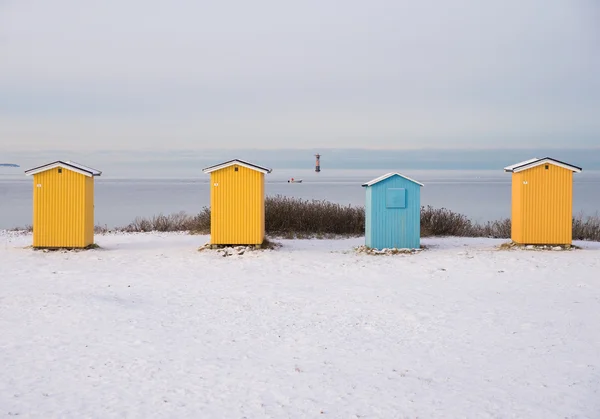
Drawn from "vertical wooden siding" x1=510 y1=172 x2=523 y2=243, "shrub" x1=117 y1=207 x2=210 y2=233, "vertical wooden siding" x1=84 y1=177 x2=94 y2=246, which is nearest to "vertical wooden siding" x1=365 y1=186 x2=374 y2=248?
"vertical wooden siding" x1=510 y1=172 x2=523 y2=243

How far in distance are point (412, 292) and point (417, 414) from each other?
505cm

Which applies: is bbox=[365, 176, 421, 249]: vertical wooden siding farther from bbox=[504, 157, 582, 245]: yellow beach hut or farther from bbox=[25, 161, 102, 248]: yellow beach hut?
bbox=[25, 161, 102, 248]: yellow beach hut

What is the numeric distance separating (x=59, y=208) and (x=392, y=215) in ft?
25.0

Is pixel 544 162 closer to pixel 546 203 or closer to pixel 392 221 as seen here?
pixel 546 203

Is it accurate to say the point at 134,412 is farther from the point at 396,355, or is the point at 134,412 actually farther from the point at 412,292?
the point at 412,292

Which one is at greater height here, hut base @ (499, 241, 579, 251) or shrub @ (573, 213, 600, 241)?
shrub @ (573, 213, 600, 241)

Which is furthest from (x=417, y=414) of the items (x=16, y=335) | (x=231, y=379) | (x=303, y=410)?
(x=16, y=335)

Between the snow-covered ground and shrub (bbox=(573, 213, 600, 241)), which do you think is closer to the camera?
the snow-covered ground

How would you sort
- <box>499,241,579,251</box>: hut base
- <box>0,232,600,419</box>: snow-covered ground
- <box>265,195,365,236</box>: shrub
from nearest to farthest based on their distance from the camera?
<box>0,232,600,419</box>: snow-covered ground < <box>499,241,579,251</box>: hut base < <box>265,195,365,236</box>: shrub

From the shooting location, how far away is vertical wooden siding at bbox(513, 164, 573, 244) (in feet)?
50.2

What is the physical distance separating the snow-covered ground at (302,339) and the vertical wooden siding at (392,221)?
194cm

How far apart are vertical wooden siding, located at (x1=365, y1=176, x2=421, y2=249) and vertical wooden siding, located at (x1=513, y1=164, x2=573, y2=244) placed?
2.41 meters

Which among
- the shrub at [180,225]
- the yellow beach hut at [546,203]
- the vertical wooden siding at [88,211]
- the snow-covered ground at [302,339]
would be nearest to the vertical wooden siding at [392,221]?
the snow-covered ground at [302,339]

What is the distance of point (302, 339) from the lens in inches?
309
